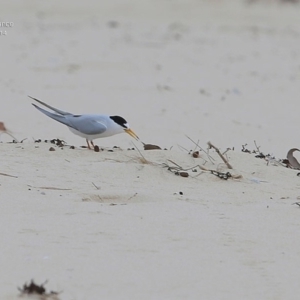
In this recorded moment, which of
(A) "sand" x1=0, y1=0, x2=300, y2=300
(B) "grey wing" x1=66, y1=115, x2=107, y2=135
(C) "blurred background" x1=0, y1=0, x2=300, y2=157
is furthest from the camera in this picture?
(C) "blurred background" x1=0, y1=0, x2=300, y2=157

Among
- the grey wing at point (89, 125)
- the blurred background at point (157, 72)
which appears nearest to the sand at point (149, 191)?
the blurred background at point (157, 72)

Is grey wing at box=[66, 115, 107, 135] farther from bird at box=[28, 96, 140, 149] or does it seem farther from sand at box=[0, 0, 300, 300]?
sand at box=[0, 0, 300, 300]

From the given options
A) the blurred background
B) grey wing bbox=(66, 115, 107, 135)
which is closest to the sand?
the blurred background

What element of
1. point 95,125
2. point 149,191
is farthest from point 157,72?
point 149,191

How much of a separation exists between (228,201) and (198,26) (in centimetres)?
1167

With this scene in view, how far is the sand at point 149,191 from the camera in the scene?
3.36m

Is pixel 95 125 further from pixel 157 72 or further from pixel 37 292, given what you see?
pixel 157 72

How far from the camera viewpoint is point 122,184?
4617 millimetres

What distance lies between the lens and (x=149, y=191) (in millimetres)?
4500

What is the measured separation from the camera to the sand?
132 inches

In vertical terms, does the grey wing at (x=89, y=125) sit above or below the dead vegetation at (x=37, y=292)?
above

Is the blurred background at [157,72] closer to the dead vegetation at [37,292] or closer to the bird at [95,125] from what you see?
the bird at [95,125]

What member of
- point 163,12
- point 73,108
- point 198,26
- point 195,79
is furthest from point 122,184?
point 163,12

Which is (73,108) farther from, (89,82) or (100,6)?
(100,6)
